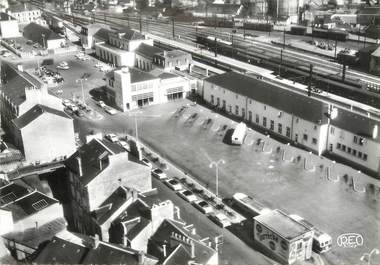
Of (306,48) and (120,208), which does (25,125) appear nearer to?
(120,208)

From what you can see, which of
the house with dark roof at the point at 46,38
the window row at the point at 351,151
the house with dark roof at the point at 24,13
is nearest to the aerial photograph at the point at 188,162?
the window row at the point at 351,151

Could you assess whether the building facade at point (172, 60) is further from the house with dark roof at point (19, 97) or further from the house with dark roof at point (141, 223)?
the house with dark roof at point (141, 223)

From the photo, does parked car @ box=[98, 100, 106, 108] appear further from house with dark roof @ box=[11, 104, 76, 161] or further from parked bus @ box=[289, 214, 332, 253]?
parked bus @ box=[289, 214, 332, 253]

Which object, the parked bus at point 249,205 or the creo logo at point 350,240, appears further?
the parked bus at point 249,205

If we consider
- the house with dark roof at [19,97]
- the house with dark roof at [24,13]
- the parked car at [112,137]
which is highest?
the house with dark roof at [24,13]

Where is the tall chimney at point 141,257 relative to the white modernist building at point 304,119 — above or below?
below

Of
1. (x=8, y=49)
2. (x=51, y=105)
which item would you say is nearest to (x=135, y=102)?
(x=51, y=105)
